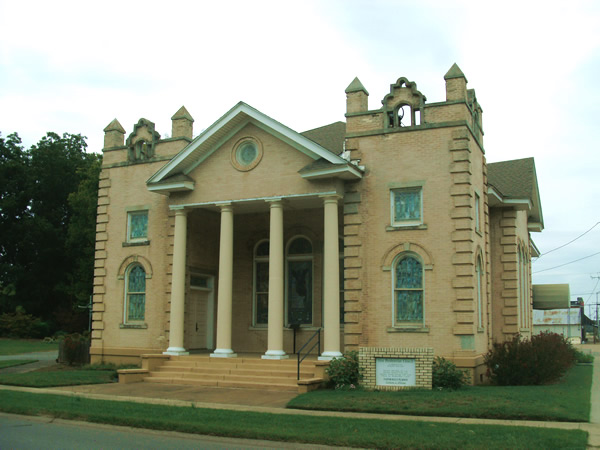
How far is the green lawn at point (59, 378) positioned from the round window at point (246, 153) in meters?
7.91

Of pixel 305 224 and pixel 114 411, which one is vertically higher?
pixel 305 224

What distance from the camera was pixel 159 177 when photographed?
21.6 m

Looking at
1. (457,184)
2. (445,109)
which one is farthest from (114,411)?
(445,109)

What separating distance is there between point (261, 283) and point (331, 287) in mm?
5782

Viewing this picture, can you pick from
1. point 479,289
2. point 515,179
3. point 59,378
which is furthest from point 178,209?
point 515,179

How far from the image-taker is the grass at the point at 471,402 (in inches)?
484

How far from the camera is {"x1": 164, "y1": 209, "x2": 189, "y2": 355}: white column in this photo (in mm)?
21125

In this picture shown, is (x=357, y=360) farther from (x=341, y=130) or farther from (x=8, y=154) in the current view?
(x=8, y=154)

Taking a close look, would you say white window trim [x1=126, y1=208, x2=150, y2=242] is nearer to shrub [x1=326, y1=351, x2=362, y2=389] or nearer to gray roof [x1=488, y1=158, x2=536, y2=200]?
shrub [x1=326, y1=351, x2=362, y2=389]

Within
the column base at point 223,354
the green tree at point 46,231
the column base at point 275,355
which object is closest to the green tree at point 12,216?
the green tree at point 46,231

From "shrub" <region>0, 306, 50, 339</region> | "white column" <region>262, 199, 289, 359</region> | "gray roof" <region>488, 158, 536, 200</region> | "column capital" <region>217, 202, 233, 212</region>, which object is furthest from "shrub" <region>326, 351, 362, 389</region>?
"shrub" <region>0, 306, 50, 339</region>

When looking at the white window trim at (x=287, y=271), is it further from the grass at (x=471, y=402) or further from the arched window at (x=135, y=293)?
the grass at (x=471, y=402)

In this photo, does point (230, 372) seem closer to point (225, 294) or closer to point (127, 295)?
point (225, 294)

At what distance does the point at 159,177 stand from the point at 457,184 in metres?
9.92
